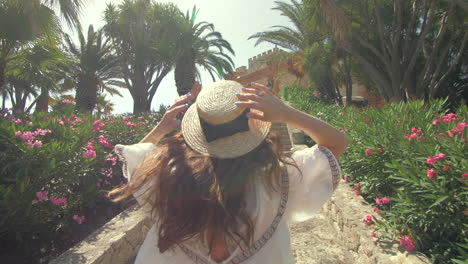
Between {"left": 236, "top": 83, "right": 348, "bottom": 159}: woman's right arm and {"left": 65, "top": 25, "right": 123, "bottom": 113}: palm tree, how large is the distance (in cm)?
1834

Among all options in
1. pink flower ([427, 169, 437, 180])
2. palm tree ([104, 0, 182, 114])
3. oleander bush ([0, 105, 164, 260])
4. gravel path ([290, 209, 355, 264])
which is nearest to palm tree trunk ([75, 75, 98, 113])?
palm tree ([104, 0, 182, 114])

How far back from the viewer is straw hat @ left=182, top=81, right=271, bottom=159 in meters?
1.06

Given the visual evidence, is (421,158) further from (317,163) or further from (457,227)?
(317,163)

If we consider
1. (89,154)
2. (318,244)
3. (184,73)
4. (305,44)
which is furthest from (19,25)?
(305,44)

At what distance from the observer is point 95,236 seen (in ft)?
8.29

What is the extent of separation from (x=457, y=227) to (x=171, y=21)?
20324 millimetres

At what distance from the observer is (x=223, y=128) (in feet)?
3.59

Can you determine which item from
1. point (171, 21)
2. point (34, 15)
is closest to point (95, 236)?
point (34, 15)

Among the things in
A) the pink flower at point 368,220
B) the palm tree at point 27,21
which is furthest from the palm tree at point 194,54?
the pink flower at point 368,220

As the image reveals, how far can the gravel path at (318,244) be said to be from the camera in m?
2.65

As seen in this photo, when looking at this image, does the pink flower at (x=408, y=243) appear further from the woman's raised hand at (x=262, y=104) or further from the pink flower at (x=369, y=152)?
the woman's raised hand at (x=262, y=104)

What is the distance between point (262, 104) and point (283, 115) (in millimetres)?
112

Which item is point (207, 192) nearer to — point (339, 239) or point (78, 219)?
point (339, 239)

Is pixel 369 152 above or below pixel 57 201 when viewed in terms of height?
below
